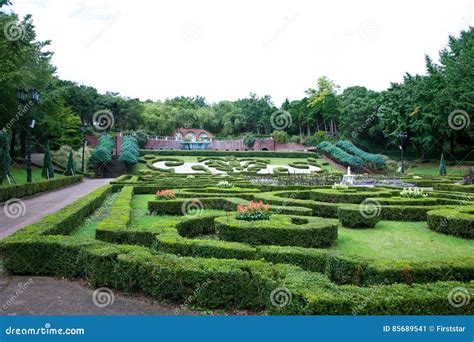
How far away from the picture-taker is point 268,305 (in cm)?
503

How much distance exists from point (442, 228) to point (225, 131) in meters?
64.7

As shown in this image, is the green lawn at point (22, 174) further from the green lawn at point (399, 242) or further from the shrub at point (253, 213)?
the shrub at point (253, 213)

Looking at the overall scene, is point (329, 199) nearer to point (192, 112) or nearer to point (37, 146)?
point (37, 146)

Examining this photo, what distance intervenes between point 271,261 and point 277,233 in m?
1.77

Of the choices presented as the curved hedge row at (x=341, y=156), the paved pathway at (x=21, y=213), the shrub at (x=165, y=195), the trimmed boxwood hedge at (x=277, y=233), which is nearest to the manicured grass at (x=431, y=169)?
the curved hedge row at (x=341, y=156)

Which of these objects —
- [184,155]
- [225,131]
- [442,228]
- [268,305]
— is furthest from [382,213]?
[225,131]

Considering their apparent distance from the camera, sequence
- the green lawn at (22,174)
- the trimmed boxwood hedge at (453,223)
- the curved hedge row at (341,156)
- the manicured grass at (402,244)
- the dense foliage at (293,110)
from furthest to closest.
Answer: the curved hedge row at (341,156), the dense foliage at (293,110), the green lawn at (22,174), the trimmed boxwood hedge at (453,223), the manicured grass at (402,244)

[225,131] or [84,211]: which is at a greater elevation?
[225,131]

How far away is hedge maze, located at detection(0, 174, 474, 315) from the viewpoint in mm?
4602

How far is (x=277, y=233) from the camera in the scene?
8.25 meters

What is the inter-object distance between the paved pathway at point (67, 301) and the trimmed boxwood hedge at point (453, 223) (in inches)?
291

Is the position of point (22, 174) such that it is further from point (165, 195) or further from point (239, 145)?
point (239, 145)

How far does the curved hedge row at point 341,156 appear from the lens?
128ft

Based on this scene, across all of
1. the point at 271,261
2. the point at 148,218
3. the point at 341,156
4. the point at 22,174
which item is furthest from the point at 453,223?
the point at 341,156
